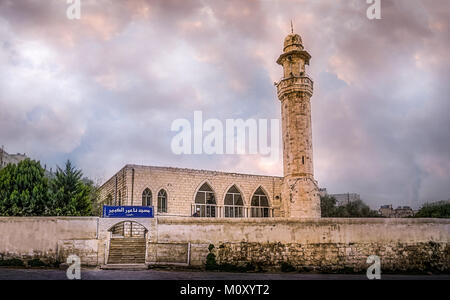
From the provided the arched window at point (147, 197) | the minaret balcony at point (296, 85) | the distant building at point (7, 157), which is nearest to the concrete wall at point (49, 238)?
the arched window at point (147, 197)

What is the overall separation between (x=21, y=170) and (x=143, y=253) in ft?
24.6

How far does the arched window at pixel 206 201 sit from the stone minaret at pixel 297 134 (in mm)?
4800

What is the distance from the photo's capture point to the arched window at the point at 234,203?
91.0 ft

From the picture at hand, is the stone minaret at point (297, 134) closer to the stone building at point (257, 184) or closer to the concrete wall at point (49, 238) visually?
the stone building at point (257, 184)

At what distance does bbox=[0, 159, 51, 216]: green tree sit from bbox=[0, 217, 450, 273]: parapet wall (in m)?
1.47

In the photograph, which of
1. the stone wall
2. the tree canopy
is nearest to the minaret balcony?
the stone wall

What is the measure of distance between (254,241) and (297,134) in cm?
976

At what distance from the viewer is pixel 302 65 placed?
1096 inches

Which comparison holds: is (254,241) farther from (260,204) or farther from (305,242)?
(260,204)

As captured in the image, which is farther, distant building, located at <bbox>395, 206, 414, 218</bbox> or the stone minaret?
distant building, located at <bbox>395, 206, 414, 218</bbox>

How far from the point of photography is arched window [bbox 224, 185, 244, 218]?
1092 inches

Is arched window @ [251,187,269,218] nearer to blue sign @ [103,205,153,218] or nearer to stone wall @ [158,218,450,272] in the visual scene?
stone wall @ [158,218,450,272]
